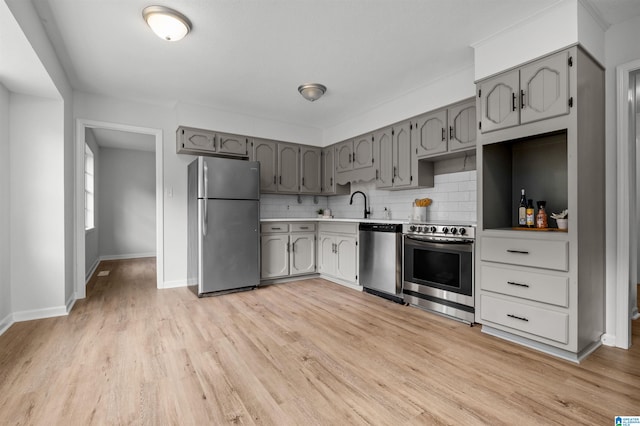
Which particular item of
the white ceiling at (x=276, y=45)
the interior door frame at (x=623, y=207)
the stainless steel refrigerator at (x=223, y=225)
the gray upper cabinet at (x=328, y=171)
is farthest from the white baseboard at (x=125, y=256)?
the interior door frame at (x=623, y=207)

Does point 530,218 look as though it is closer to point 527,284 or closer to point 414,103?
point 527,284

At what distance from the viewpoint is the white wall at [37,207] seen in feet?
9.88

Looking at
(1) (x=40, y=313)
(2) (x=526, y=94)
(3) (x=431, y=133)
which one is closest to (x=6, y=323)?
(1) (x=40, y=313)

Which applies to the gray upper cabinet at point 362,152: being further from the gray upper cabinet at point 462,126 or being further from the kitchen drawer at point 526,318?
the kitchen drawer at point 526,318

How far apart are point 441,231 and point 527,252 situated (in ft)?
2.67

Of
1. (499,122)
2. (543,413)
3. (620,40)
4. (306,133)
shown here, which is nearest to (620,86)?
(620,40)

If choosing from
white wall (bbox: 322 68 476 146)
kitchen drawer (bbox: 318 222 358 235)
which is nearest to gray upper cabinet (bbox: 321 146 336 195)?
white wall (bbox: 322 68 476 146)

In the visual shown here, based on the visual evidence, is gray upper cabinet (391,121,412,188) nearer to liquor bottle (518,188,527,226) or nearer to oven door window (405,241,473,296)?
oven door window (405,241,473,296)

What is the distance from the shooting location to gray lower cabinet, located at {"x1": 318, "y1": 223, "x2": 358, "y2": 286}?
4196mm

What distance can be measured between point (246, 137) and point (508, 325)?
3.86 m

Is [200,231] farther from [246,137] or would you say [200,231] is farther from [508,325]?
[508,325]

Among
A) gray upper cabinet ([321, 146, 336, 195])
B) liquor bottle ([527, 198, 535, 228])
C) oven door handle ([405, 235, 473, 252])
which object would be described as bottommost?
oven door handle ([405, 235, 473, 252])

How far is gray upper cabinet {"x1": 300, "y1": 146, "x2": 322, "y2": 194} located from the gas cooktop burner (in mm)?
2051

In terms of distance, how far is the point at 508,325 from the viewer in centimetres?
251
